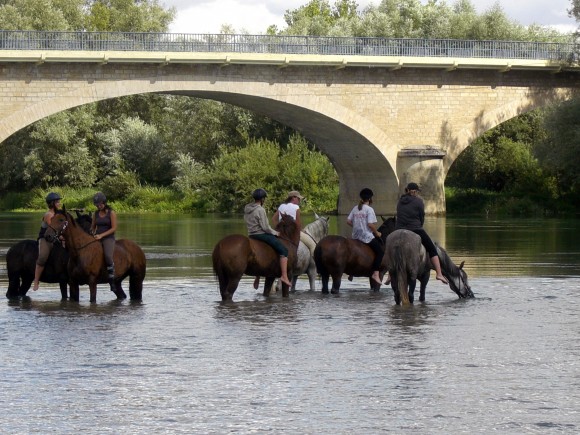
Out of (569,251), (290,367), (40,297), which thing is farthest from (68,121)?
(290,367)

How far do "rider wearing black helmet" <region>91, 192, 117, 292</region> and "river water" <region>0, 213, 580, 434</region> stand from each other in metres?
0.46

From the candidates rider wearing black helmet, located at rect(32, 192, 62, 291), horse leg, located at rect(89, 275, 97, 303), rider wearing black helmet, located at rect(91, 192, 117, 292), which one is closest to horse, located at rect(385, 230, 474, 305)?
rider wearing black helmet, located at rect(91, 192, 117, 292)

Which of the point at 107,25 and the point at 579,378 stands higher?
the point at 107,25

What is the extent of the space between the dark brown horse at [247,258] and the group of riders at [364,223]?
0.12 metres

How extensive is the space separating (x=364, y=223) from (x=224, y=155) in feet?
143

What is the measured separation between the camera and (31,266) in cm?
1636

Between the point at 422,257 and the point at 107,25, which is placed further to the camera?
the point at 107,25

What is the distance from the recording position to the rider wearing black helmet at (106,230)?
15.5 m

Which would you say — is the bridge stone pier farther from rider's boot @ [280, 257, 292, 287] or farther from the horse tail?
the horse tail

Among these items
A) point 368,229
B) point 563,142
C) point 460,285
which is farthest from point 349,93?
point 460,285

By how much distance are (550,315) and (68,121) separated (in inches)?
2094

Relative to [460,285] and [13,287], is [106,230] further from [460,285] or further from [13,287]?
[460,285]

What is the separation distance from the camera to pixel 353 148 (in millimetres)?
55188

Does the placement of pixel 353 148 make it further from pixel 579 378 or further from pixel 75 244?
pixel 579 378
